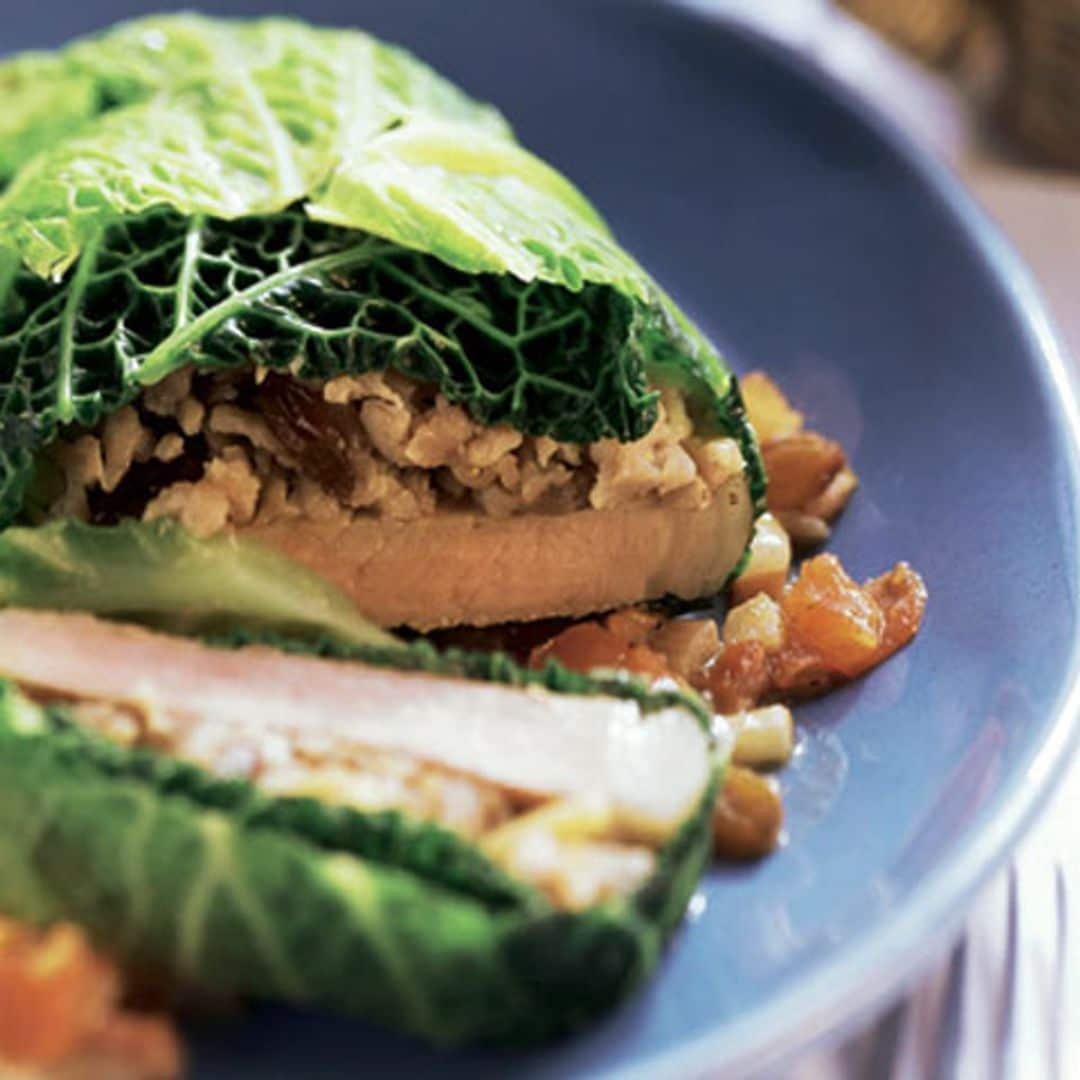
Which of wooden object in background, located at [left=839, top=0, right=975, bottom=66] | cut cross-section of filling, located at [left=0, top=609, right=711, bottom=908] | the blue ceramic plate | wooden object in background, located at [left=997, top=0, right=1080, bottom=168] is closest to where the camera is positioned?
the blue ceramic plate

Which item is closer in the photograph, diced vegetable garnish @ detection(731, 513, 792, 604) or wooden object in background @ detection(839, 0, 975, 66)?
diced vegetable garnish @ detection(731, 513, 792, 604)

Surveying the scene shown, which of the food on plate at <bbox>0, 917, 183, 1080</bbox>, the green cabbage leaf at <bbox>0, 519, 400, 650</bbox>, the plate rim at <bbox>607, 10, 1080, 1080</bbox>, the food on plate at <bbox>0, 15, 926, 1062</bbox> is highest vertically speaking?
the plate rim at <bbox>607, 10, 1080, 1080</bbox>

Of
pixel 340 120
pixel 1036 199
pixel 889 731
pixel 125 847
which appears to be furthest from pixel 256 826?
pixel 1036 199

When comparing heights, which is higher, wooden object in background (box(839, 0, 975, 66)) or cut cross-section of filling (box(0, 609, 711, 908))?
wooden object in background (box(839, 0, 975, 66))

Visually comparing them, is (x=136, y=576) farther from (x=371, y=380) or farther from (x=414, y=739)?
(x=414, y=739)

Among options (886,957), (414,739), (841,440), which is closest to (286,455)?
(414,739)

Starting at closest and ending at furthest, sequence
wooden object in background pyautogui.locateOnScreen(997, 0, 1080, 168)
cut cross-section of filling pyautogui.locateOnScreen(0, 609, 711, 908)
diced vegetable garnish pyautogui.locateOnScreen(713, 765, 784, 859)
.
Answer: cut cross-section of filling pyautogui.locateOnScreen(0, 609, 711, 908) < diced vegetable garnish pyautogui.locateOnScreen(713, 765, 784, 859) < wooden object in background pyautogui.locateOnScreen(997, 0, 1080, 168)

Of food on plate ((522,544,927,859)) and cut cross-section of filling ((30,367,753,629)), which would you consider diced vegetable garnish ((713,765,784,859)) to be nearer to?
food on plate ((522,544,927,859))

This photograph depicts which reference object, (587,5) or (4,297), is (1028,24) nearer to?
(587,5)

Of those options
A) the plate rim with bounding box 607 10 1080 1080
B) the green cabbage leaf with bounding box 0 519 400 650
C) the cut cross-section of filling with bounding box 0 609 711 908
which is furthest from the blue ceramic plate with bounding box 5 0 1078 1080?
the green cabbage leaf with bounding box 0 519 400 650
